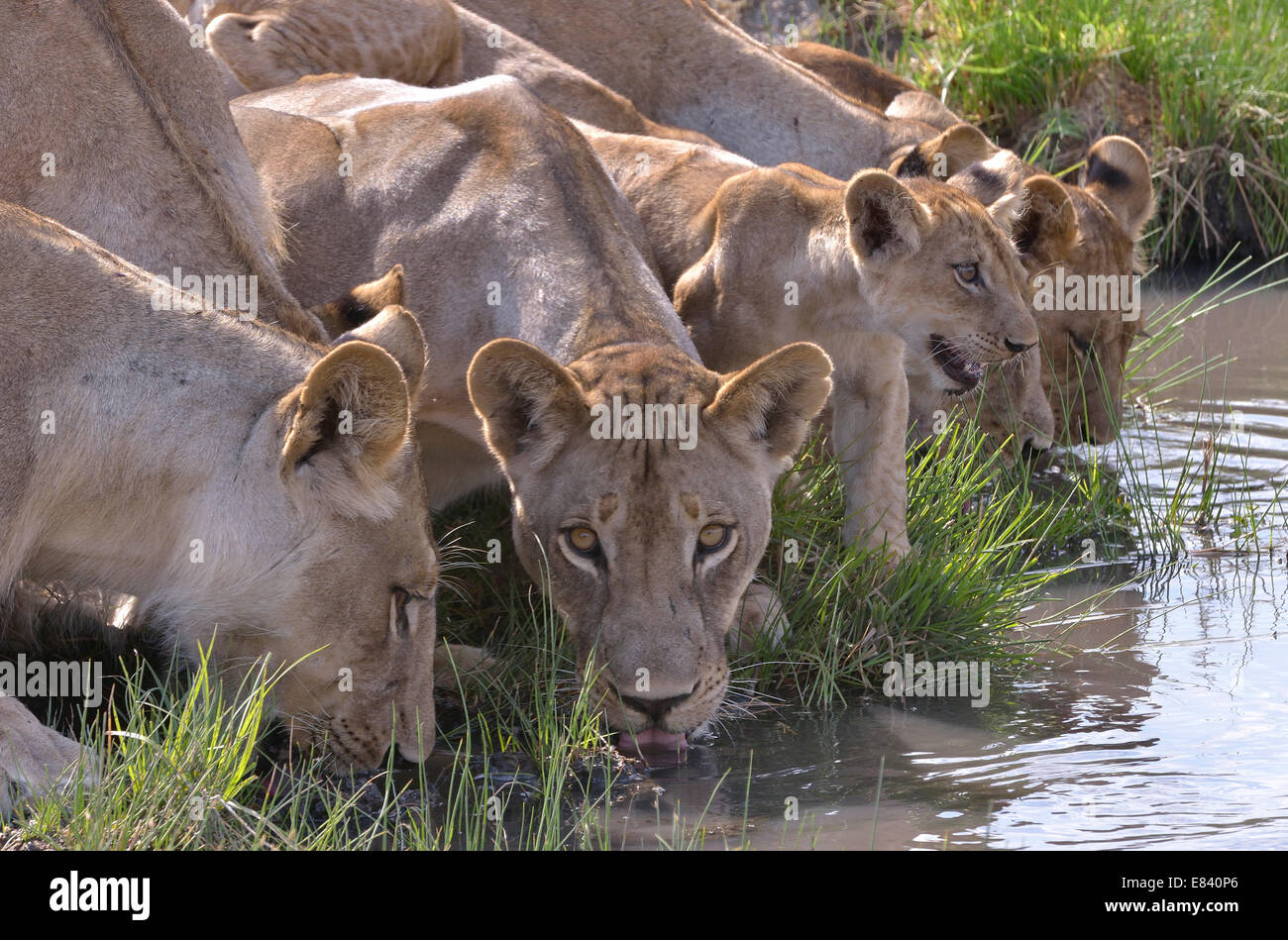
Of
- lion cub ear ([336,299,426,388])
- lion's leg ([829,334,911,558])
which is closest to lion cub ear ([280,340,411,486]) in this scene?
lion cub ear ([336,299,426,388])

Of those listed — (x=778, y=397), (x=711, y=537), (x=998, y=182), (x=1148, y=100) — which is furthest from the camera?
(x=1148, y=100)

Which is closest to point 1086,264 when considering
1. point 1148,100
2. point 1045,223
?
point 1045,223

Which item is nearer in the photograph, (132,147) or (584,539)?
(584,539)

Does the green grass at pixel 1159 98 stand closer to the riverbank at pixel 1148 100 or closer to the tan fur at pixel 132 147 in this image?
the riverbank at pixel 1148 100

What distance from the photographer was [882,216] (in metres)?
6.02

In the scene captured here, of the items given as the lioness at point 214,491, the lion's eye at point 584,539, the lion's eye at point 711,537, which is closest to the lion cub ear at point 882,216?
the lion's eye at point 711,537

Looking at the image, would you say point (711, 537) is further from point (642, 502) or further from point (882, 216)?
point (882, 216)

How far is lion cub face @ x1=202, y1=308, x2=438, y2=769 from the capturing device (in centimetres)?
409

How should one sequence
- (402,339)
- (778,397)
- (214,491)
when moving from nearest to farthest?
(214,491) < (402,339) < (778,397)

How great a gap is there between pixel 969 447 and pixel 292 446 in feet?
11.6

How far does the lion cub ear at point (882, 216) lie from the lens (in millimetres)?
5910

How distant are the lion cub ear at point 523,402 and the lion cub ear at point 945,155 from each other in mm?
2972

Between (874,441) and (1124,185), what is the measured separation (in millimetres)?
2859
